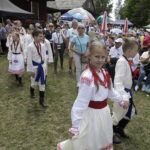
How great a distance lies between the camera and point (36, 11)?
25.4m

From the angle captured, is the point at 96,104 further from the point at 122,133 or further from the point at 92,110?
the point at 122,133

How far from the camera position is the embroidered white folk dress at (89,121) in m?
2.69

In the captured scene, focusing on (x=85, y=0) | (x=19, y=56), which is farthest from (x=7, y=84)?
(x=85, y=0)

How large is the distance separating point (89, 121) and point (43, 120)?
8.52ft

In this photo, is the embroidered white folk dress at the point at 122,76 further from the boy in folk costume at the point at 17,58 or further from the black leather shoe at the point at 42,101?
the boy in folk costume at the point at 17,58

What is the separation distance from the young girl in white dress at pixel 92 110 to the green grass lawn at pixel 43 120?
4.81 feet

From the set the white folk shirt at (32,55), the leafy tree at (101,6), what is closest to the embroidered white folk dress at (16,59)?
the white folk shirt at (32,55)

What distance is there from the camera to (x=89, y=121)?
278 centimetres

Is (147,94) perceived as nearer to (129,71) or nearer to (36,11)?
(129,71)

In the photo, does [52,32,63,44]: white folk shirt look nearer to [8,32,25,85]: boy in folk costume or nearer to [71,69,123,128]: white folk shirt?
[8,32,25,85]: boy in folk costume

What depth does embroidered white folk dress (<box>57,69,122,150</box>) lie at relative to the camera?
269 cm

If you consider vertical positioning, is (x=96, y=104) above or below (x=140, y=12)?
below

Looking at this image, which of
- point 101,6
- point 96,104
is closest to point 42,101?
point 96,104

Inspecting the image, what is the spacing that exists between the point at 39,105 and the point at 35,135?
1540 millimetres
